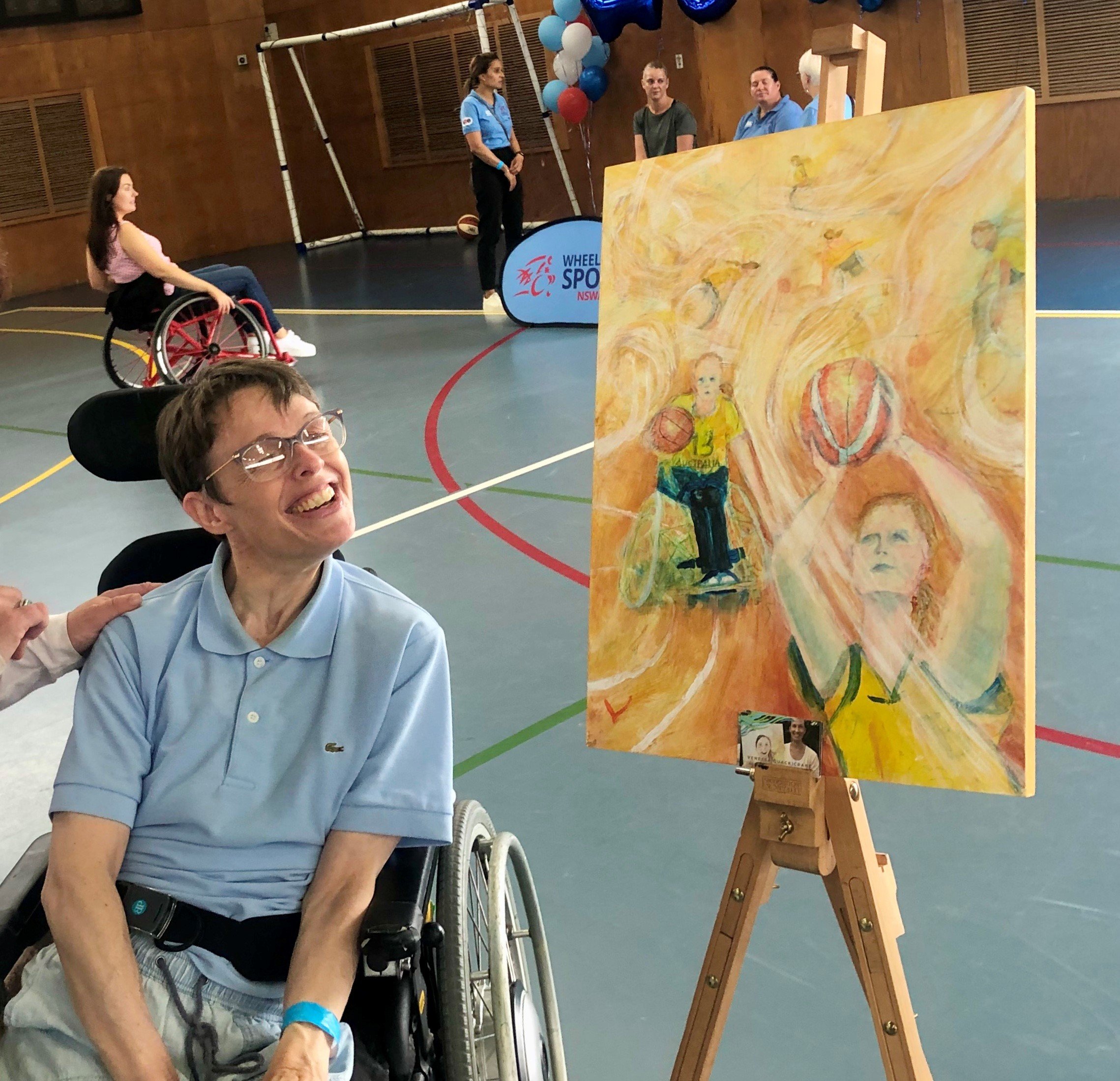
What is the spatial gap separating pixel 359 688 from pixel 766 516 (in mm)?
588

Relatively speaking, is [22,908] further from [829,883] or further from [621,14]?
[621,14]

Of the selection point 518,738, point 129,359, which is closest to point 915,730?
point 518,738

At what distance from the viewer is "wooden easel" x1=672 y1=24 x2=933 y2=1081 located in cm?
153

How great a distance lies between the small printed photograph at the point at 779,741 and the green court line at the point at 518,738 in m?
1.07

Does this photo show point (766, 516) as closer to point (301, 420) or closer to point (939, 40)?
point (301, 420)

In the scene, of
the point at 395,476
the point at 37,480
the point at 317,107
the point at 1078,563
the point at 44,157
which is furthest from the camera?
the point at 317,107

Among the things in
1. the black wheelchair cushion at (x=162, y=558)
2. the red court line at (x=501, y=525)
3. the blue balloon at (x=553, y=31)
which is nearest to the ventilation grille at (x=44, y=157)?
the blue balloon at (x=553, y=31)

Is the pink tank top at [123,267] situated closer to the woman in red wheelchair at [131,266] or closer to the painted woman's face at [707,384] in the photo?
the woman in red wheelchair at [131,266]

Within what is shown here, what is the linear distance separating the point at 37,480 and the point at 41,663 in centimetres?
456

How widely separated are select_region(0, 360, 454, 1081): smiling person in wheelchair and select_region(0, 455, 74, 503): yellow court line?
4.31 m

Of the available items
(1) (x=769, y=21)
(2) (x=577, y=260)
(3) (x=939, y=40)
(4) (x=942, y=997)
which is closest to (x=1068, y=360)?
(2) (x=577, y=260)

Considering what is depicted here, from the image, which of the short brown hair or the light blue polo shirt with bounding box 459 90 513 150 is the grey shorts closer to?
the short brown hair

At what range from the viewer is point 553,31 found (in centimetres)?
1087

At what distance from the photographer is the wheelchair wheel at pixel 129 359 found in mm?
6617
